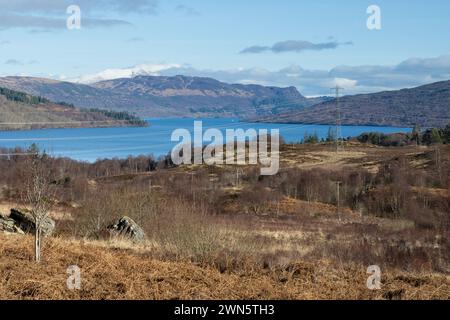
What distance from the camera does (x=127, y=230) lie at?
17.9m

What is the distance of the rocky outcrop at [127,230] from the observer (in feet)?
57.4

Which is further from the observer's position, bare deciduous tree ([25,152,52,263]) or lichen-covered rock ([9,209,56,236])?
lichen-covered rock ([9,209,56,236])

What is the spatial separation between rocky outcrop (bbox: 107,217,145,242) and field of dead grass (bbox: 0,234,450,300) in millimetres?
5531

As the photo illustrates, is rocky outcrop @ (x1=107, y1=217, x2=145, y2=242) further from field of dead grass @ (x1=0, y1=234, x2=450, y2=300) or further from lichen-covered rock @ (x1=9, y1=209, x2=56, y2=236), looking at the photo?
field of dead grass @ (x1=0, y1=234, x2=450, y2=300)

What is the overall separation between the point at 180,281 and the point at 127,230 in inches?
333

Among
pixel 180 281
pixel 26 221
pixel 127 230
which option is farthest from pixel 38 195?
pixel 26 221

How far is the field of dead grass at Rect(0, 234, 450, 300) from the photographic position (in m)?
9.02

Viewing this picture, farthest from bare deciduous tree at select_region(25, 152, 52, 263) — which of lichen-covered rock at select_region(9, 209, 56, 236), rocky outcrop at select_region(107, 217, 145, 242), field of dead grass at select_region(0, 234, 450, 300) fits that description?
lichen-covered rock at select_region(9, 209, 56, 236)

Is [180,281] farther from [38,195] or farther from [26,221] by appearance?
[26,221]

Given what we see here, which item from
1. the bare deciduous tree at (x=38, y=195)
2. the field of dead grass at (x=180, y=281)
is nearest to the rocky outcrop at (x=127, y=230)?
the bare deciduous tree at (x=38, y=195)

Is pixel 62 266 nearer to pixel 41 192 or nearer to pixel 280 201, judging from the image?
pixel 41 192

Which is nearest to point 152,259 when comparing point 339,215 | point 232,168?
point 339,215

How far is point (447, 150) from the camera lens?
92375 millimetres

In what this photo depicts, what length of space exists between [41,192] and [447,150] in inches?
3570
